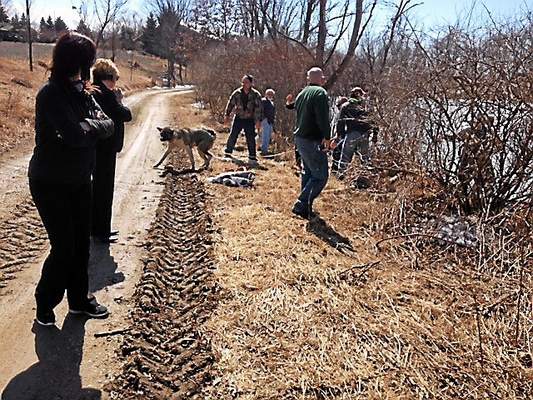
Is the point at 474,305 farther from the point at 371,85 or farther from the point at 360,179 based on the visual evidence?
the point at 371,85

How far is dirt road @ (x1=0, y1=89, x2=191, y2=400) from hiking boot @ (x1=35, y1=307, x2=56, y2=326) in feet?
0.18

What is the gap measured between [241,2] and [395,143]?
24687mm

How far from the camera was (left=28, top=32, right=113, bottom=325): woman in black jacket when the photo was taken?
349cm

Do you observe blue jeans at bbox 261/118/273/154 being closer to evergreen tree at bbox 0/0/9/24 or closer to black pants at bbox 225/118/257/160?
black pants at bbox 225/118/257/160

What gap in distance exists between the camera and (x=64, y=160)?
11.9 feet

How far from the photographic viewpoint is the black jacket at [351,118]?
31.6 ft

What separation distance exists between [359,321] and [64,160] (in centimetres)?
248

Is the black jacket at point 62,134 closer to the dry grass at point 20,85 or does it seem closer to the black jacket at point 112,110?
the dry grass at point 20,85

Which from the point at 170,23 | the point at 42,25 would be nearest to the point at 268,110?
the point at 170,23

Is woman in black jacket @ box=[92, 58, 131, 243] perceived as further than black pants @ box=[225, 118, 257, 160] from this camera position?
No

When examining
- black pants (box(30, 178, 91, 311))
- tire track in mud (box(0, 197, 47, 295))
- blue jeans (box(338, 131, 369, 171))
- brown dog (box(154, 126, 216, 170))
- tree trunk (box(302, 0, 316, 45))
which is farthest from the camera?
tree trunk (box(302, 0, 316, 45))

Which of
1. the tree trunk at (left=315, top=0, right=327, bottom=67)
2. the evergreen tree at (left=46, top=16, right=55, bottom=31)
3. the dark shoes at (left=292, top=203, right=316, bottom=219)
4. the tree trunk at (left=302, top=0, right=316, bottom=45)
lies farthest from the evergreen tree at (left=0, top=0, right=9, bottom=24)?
the dark shoes at (left=292, top=203, right=316, bottom=219)

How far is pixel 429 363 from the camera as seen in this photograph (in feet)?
11.6

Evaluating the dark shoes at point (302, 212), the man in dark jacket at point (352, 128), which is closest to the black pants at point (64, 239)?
the dark shoes at point (302, 212)
